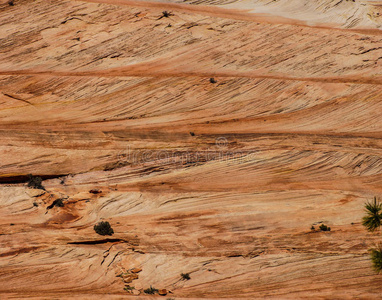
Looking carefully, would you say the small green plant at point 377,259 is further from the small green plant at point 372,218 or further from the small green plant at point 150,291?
the small green plant at point 150,291

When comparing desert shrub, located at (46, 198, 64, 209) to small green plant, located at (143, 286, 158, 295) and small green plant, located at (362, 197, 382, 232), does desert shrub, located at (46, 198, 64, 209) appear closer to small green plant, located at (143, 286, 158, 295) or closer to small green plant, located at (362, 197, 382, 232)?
small green plant, located at (143, 286, 158, 295)

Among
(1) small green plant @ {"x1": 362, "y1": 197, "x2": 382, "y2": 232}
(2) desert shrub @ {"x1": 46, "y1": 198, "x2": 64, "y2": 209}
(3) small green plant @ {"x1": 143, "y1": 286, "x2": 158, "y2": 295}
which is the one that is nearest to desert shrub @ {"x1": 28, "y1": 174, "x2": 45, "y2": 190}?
(2) desert shrub @ {"x1": 46, "y1": 198, "x2": 64, "y2": 209}

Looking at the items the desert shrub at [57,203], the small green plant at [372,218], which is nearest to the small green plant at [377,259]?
the small green plant at [372,218]

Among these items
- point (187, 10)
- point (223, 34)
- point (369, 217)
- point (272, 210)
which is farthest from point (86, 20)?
point (369, 217)

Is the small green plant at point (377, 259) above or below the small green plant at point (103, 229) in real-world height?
below

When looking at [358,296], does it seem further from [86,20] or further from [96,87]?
[86,20]

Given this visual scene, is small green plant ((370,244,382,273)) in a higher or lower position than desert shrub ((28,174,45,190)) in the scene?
lower
